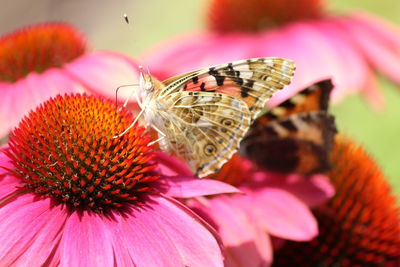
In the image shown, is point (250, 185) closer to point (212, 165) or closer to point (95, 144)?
point (212, 165)

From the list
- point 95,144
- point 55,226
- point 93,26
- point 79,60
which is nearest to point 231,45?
point 79,60

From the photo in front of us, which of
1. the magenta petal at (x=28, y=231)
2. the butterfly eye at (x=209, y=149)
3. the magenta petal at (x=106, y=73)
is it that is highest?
the magenta petal at (x=106, y=73)

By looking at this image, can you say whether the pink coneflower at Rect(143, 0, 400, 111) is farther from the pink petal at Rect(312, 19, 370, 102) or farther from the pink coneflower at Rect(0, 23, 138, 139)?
the pink coneflower at Rect(0, 23, 138, 139)

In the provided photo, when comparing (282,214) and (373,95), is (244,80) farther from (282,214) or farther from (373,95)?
(373,95)

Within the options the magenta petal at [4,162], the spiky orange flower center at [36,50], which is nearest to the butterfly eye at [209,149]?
the magenta petal at [4,162]

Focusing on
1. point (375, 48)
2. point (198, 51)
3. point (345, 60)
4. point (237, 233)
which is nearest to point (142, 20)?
point (198, 51)

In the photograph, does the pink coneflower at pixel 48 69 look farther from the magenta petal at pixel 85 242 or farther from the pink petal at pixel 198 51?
the pink petal at pixel 198 51

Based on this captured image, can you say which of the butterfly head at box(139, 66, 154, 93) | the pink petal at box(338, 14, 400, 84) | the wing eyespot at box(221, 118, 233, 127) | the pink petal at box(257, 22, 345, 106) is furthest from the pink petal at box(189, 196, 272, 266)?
the pink petal at box(338, 14, 400, 84)
